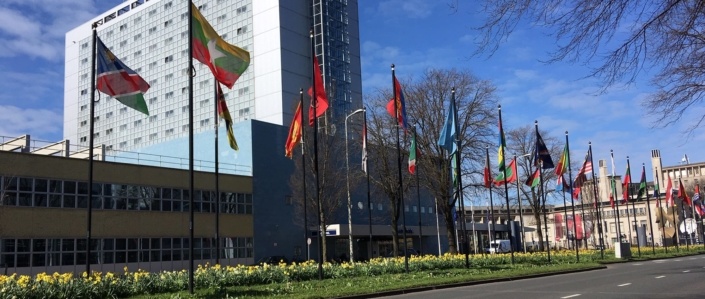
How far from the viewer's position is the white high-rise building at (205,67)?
7788cm

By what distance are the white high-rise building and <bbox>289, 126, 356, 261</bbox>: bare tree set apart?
61.1 feet

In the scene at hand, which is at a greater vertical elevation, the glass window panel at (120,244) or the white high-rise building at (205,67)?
the white high-rise building at (205,67)

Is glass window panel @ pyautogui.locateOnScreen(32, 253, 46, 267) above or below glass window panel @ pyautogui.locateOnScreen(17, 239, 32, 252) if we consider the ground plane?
below

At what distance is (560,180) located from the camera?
48906mm

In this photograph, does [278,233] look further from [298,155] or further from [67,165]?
[67,165]

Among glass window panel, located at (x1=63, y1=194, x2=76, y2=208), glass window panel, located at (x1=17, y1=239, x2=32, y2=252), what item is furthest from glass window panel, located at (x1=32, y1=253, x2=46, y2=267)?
glass window panel, located at (x1=63, y1=194, x2=76, y2=208)

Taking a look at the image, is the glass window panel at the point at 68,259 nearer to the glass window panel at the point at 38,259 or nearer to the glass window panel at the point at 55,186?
the glass window panel at the point at 38,259

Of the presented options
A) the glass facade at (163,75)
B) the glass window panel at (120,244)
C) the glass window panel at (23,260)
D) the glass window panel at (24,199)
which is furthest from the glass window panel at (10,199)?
the glass facade at (163,75)

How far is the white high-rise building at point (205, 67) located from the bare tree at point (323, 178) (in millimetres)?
18634

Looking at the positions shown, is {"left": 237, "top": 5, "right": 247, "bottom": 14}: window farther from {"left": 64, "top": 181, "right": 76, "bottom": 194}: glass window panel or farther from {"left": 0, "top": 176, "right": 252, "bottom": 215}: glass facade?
{"left": 64, "top": 181, "right": 76, "bottom": 194}: glass window panel

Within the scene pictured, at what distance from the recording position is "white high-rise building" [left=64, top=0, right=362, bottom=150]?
7788 cm

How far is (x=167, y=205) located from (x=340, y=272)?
22111mm

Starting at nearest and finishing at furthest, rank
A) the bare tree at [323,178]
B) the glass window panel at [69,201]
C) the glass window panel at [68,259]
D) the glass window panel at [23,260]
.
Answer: the glass window panel at [23,260], the glass window panel at [68,259], the glass window panel at [69,201], the bare tree at [323,178]

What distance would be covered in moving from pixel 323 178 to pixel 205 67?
47453mm
